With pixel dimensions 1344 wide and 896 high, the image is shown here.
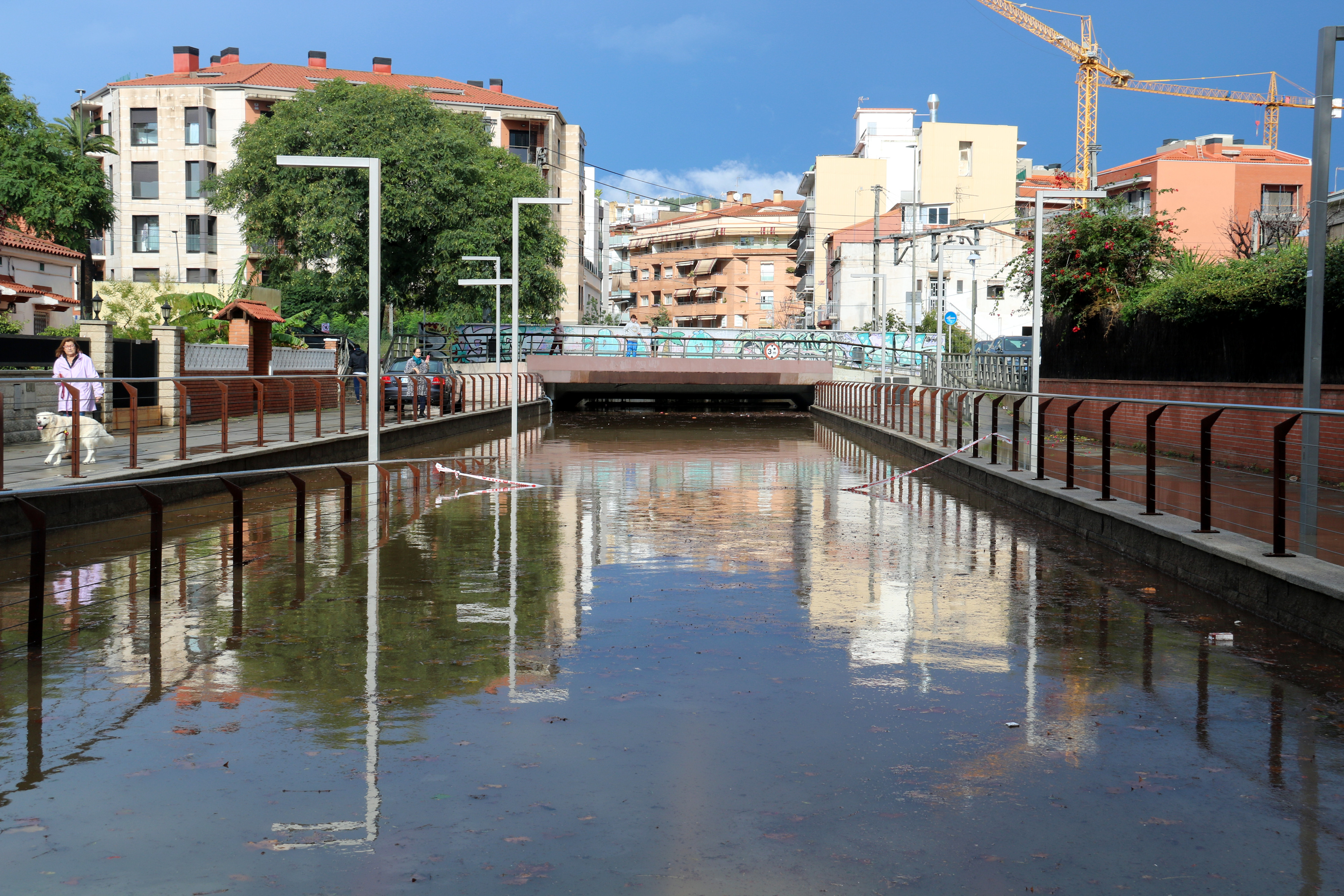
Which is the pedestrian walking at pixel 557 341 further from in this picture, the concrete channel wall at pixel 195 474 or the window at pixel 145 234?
the window at pixel 145 234

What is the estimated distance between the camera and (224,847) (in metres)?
4.32

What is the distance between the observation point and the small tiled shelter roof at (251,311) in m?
31.5

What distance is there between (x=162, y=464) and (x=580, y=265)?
84.4m

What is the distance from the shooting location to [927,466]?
70.7ft

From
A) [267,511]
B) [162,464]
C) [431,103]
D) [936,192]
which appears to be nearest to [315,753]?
[267,511]

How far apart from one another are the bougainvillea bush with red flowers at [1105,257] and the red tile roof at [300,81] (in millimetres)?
50061

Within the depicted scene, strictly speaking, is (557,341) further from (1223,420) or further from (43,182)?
(1223,420)

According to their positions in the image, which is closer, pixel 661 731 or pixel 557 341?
pixel 661 731

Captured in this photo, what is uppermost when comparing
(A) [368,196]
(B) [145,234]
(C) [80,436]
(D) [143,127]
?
(D) [143,127]

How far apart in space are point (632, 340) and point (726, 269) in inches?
2993

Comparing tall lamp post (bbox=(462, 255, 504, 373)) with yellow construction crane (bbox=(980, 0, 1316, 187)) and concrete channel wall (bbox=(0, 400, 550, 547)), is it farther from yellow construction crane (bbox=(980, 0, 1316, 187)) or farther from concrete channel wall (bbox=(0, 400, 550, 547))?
yellow construction crane (bbox=(980, 0, 1316, 187))

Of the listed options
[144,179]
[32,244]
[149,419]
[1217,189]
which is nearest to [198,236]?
[144,179]

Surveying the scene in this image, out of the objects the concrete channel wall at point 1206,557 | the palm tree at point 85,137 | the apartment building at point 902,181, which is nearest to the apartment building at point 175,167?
the palm tree at point 85,137

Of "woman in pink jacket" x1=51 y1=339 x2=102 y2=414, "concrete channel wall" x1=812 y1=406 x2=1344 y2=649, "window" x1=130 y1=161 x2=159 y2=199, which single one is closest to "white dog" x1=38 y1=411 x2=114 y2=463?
"woman in pink jacket" x1=51 y1=339 x2=102 y2=414
